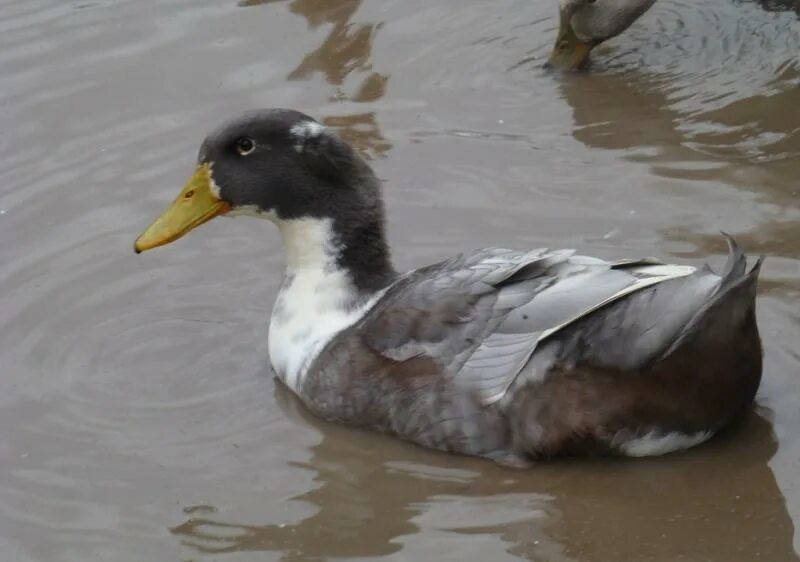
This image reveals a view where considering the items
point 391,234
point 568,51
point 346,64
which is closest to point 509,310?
point 391,234

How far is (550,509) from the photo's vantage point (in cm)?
528

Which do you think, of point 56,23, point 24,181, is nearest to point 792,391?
point 24,181

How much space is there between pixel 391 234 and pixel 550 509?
2.30 m

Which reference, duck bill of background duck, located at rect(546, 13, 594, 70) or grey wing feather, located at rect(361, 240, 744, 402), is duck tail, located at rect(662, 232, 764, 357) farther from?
duck bill of background duck, located at rect(546, 13, 594, 70)

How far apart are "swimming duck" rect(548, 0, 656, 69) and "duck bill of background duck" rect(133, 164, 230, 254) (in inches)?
135

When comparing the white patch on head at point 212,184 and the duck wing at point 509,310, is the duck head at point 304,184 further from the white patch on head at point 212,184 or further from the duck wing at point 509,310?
the duck wing at point 509,310

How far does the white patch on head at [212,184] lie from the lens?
20.2 ft

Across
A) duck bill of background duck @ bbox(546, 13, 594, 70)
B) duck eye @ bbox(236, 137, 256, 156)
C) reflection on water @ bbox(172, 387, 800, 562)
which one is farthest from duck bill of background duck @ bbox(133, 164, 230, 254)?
duck bill of background duck @ bbox(546, 13, 594, 70)

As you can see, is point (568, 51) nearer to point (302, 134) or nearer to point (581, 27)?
point (581, 27)

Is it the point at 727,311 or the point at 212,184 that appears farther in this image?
the point at 212,184

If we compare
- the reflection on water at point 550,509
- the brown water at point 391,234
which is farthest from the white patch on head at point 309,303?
the reflection on water at point 550,509

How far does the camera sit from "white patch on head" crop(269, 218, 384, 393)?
6.05 metres

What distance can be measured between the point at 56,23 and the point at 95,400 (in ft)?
14.9

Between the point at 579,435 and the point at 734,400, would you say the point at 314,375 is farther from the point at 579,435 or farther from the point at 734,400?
the point at 734,400
